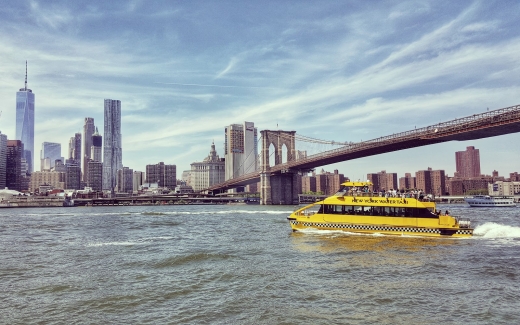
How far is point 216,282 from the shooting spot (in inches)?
637

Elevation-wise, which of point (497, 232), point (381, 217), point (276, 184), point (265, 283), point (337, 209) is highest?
point (276, 184)

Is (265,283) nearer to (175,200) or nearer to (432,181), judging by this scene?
(175,200)

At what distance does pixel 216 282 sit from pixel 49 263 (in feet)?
33.7

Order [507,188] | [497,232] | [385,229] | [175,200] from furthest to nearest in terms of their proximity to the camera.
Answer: [507,188], [175,200], [497,232], [385,229]

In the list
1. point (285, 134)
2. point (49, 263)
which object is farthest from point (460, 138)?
point (285, 134)

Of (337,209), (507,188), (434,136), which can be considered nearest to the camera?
(337,209)

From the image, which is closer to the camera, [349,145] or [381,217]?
[381,217]

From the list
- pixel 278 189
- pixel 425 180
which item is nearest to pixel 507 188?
pixel 425 180

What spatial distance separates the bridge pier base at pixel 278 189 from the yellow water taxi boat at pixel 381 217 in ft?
266

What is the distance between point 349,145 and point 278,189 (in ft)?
123

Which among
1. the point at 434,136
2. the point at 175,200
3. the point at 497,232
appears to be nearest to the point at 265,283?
the point at 497,232

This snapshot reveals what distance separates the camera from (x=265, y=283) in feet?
51.8

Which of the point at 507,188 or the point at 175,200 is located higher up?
the point at 507,188

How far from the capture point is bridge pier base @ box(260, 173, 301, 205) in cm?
11411
